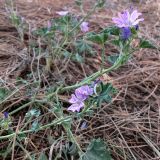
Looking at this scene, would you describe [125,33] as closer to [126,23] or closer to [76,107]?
[126,23]

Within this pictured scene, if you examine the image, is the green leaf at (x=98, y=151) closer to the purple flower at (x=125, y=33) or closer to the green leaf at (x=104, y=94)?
the green leaf at (x=104, y=94)

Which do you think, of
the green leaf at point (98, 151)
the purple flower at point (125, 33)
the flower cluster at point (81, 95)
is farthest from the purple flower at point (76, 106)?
the purple flower at point (125, 33)

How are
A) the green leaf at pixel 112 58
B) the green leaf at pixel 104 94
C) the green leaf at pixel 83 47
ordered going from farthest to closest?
the green leaf at pixel 83 47 → the green leaf at pixel 112 58 → the green leaf at pixel 104 94

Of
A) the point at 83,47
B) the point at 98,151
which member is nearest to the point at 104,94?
the point at 98,151

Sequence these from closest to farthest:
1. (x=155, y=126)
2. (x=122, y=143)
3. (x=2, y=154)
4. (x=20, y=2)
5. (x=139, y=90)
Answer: (x=2, y=154)
(x=122, y=143)
(x=155, y=126)
(x=139, y=90)
(x=20, y=2)

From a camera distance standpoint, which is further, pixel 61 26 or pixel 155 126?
pixel 61 26

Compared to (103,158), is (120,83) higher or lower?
lower

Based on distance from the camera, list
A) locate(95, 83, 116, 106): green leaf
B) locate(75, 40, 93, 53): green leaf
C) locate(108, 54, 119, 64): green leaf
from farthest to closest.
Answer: locate(75, 40, 93, 53): green leaf
locate(108, 54, 119, 64): green leaf
locate(95, 83, 116, 106): green leaf

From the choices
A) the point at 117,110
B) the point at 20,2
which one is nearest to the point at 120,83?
the point at 117,110

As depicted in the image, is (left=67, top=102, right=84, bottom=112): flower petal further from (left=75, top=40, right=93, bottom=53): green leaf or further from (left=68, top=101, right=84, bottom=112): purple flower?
(left=75, top=40, right=93, bottom=53): green leaf

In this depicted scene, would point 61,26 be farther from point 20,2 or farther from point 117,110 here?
point 20,2

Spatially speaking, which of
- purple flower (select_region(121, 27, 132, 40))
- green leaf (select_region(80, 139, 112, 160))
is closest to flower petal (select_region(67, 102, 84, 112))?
green leaf (select_region(80, 139, 112, 160))
